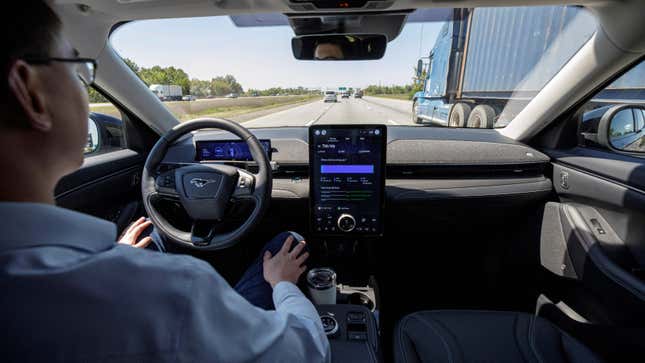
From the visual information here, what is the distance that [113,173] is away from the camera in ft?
8.96

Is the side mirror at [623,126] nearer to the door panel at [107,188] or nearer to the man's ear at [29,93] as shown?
the man's ear at [29,93]

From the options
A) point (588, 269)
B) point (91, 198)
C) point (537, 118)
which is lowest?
point (588, 269)

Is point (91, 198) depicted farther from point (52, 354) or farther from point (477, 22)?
point (477, 22)

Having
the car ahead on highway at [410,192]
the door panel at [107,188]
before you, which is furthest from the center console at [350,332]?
the door panel at [107,188]

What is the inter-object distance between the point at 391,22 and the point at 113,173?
7.88 feet

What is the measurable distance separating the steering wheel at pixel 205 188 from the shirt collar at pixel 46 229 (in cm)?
132

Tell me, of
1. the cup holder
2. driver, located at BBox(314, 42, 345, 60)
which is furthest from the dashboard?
driver, located at BBox(314, 42, 345, 60)

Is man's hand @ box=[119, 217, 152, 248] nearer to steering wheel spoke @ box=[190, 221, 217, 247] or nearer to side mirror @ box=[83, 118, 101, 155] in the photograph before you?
steering wheel spoke @ box=[190, 221, 217, 247]

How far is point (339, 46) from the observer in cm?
261

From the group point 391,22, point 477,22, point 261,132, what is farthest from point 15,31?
point 477,22

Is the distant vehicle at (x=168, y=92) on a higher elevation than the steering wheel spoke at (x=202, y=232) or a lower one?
higher

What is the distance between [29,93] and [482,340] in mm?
2053

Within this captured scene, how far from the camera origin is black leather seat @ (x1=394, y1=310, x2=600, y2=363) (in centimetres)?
169

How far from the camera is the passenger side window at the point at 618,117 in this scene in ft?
8.28
